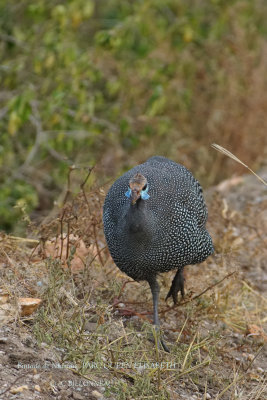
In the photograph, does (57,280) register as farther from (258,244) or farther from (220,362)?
(258,244)

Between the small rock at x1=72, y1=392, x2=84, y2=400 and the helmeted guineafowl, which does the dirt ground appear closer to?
the small rock at x1=72, y1=392, x2=84, y2=400

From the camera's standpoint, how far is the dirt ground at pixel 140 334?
327cm

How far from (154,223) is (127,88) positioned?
473 cm

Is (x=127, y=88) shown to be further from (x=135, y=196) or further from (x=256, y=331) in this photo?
(x=135, y=196)

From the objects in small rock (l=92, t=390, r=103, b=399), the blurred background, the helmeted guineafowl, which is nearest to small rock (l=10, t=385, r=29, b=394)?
small rock (l=92, t=390, r=103, b=399)

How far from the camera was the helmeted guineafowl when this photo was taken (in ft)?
12.2

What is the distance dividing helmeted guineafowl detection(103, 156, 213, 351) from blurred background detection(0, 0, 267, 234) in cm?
224

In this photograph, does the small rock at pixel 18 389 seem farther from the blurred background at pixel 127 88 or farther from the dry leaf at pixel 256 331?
the blurred background at pixel 127 88

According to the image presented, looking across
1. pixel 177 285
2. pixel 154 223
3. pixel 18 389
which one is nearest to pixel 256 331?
pixel 177 285

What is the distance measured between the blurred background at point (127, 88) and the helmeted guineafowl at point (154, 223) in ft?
7.33

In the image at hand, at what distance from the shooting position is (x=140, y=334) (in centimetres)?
416

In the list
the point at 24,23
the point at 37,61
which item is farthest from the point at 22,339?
the point at 24,23

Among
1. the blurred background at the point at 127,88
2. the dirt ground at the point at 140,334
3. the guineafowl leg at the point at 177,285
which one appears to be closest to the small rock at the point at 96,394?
the dirt ground at the point at 140,334

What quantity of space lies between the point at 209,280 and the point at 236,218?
130 centimetres
